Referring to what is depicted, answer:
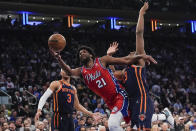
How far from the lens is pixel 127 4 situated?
86.4 ft

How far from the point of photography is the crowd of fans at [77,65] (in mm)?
15195

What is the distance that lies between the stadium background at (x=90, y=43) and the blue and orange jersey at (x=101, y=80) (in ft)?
24.5

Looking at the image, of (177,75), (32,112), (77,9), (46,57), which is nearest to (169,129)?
(32,112)

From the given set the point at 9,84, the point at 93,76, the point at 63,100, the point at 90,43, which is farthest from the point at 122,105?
the point at 90,43

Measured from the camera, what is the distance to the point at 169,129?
496 inches

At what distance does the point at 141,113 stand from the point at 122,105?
1.30ft

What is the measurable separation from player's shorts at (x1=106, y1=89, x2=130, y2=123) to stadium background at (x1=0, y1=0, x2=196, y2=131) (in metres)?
7.36

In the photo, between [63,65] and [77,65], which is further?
[77,65]

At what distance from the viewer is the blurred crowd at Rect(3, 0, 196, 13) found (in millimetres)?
24719

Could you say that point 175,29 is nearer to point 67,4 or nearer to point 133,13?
point 133,13

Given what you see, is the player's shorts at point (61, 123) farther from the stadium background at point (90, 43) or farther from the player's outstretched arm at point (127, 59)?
the stadium background at point (90, 43)

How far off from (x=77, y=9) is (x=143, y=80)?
1869 cm

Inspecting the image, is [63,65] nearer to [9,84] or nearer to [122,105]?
[122,105]

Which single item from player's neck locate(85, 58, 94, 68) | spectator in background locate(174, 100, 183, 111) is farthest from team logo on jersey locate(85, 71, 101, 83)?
spectator in background locate(174, 100, 183, 111)
